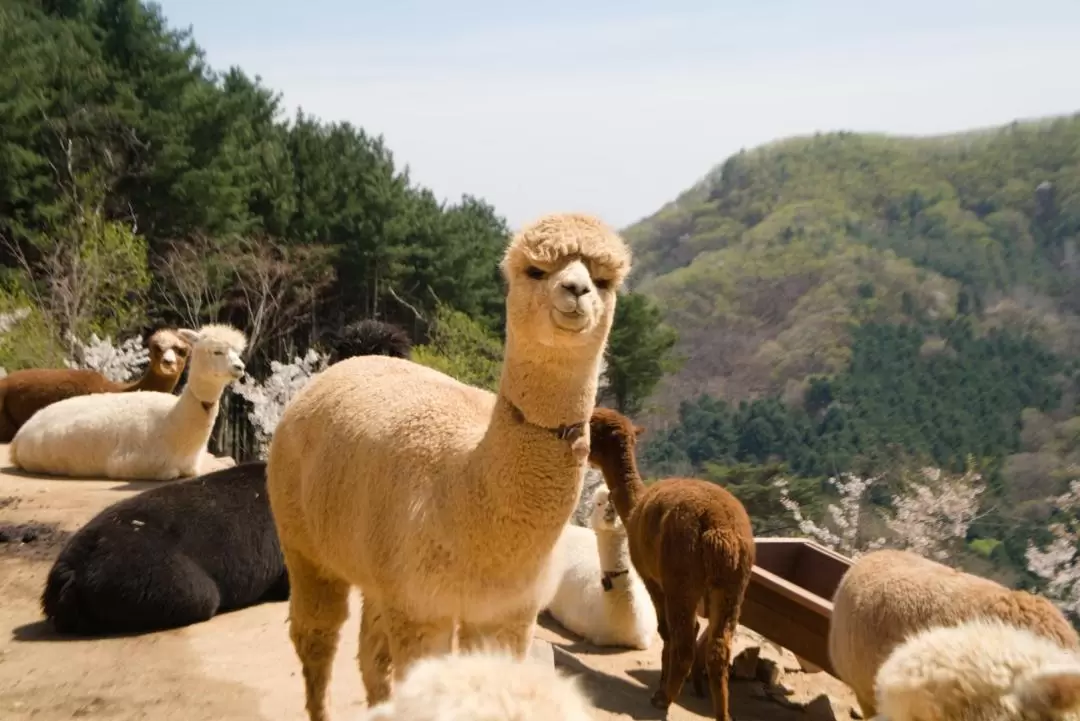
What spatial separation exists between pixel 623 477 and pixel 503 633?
→ 3.44 metres

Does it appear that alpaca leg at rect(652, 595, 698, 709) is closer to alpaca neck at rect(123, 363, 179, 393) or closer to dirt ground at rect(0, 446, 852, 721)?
dirt ground at rect(0, 446, 852, 721)

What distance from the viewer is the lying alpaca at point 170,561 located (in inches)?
225

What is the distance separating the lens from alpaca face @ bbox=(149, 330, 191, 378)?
37.6ft

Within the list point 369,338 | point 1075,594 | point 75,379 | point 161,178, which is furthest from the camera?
point 161,178

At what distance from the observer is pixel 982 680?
1.55 meters

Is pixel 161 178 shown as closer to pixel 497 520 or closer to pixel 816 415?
pixel 816 415

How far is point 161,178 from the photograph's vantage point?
2300 centimetres

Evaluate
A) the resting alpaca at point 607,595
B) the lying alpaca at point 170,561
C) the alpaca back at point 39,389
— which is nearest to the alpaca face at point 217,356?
the lying alpaca at point 170,561

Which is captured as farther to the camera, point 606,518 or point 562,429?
point 606,518

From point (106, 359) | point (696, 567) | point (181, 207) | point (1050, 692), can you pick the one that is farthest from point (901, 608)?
point (181, 207)

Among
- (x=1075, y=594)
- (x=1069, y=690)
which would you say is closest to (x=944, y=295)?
(x=1075, y=594)

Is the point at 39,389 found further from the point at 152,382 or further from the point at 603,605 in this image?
the point at 603,605

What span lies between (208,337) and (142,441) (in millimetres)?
1275

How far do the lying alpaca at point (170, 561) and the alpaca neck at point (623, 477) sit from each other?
2.10 m
